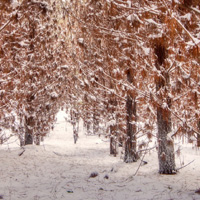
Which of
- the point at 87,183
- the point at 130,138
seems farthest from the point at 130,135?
the point at 87,183

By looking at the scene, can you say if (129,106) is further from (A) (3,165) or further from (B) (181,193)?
(A) (3,165)

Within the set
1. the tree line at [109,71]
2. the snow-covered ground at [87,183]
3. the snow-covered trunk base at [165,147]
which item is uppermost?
the tree line at [109,71]

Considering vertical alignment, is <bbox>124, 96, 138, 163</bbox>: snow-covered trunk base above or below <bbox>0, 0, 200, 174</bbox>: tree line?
below

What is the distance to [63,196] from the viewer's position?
240 inches

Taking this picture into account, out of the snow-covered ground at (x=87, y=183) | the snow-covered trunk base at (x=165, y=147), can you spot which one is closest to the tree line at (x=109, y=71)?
the snow-covered trunk base at (x=165, y=147)

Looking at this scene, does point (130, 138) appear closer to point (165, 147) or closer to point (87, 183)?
point (165, 147)

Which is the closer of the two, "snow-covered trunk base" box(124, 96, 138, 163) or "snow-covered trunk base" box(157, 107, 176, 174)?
"snow-covered trunk base" box(157, 107, 176, 174)

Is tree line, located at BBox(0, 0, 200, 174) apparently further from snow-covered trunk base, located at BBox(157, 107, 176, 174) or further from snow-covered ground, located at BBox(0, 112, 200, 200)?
snow-covered ground, located at BBox(0, 112, 200, 200)

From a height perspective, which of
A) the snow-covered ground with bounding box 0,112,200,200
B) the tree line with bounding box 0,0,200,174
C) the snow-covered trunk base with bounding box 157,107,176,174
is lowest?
the snow-covered ground with bounding box 0,112,200,200

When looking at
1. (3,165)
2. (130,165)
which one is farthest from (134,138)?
(3,165)

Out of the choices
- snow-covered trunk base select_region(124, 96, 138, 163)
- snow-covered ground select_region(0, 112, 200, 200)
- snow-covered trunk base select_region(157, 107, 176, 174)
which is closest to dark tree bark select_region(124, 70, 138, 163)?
snow-covered trunk base select_region(124, 96, 138, 163)

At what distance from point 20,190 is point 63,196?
147 centimetres

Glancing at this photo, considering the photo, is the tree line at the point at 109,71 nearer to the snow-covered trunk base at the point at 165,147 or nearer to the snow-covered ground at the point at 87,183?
the snow-covered trunk base at the point at 165,147

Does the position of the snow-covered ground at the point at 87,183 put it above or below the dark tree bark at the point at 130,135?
below
